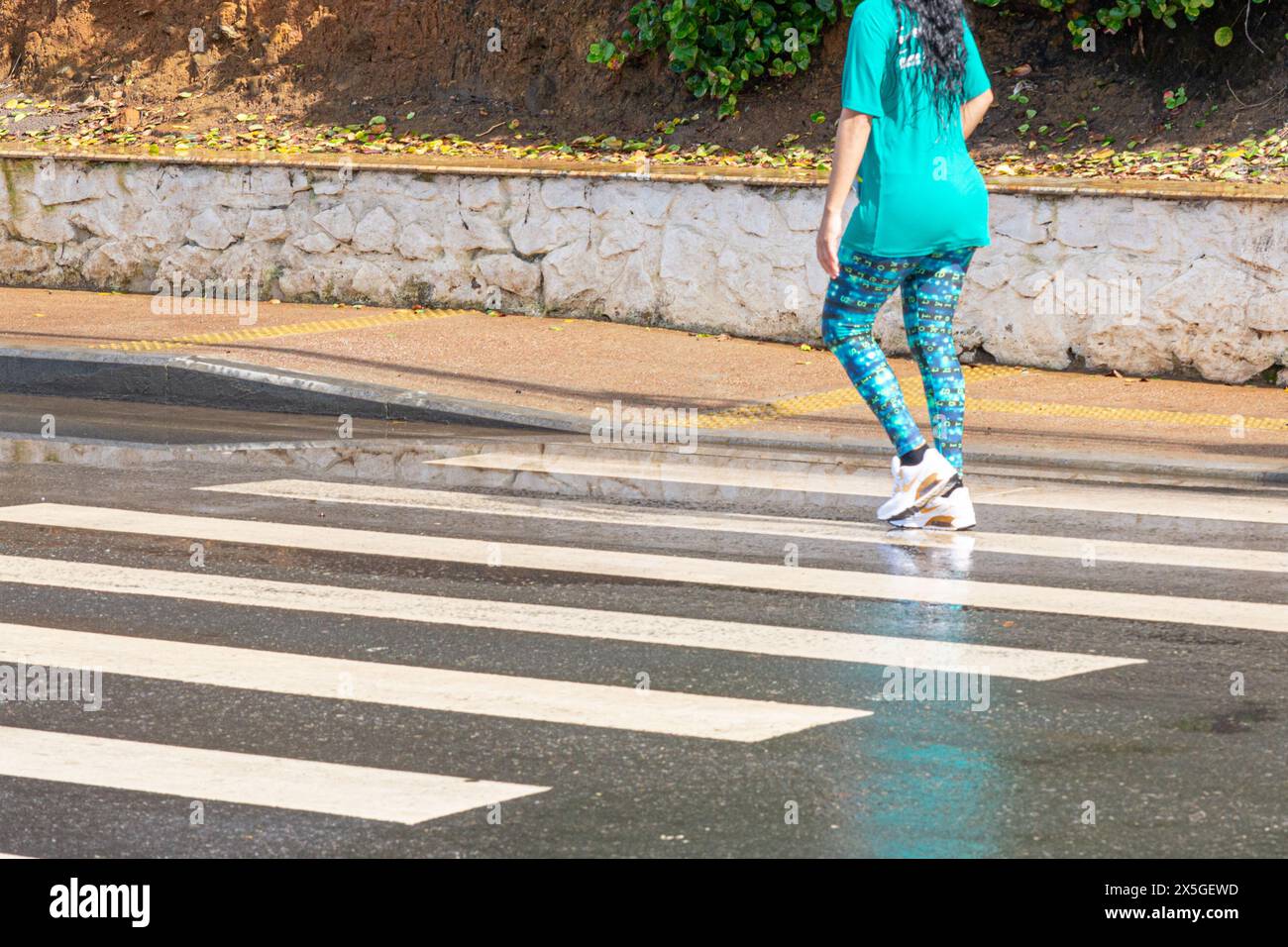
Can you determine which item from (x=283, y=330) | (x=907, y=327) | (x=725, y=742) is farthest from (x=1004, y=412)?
(x=725, y=742)

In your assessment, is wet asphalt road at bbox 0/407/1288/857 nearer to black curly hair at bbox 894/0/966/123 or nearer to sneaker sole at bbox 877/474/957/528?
sneaker sole at bbox 877/474/957/528

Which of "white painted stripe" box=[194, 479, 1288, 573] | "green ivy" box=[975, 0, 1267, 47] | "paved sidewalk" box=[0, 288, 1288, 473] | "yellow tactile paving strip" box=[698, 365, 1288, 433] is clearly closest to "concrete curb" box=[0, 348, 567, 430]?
"paved sidewalk" box=[0, 288, 1288, 473]

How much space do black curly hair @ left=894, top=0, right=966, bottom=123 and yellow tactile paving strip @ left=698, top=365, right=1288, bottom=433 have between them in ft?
10.6

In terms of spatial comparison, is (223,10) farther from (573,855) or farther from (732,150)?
(573,855)

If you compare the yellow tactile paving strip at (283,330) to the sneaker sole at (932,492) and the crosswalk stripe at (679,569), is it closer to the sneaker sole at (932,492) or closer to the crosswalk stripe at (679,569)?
the crosswalk stripe at (679,569)

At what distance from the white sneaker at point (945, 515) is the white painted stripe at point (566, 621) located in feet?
5.57

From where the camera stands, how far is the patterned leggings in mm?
7562

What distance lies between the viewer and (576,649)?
599cm

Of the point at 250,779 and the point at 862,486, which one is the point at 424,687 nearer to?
the point at 250,779

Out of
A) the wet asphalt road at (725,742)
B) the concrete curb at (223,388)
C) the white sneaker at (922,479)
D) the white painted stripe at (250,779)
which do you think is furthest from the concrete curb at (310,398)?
the white painted stripe at (250,779)

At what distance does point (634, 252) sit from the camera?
13273mm

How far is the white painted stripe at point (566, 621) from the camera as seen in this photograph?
5.83 metres
